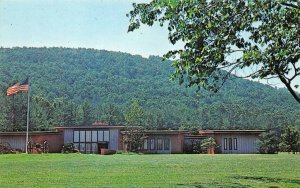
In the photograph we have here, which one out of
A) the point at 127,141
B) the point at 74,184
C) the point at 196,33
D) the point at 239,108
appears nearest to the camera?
the point at 196,33

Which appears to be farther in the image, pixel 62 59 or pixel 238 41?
pixel 62 59

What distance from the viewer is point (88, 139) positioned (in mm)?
53531

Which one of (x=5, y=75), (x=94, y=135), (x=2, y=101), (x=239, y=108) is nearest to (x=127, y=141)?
(x=94, y=135)

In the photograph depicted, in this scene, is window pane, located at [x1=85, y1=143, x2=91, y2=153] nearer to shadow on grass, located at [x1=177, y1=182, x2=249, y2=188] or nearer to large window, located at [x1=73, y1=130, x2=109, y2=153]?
large window, located at [x1=73, y1=130, x2=109, y2=153]

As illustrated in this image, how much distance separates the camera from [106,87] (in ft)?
295

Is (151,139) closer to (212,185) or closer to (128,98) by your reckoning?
(128,98)

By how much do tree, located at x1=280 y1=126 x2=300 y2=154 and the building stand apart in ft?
14.2

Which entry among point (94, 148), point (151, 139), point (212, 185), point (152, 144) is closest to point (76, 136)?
point (94, 148)

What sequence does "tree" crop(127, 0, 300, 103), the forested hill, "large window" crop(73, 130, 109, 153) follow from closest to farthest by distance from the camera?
"tree" crop(127, 0, 300, 103), "large window" crop(73, 130, 109, 153), the forested hill

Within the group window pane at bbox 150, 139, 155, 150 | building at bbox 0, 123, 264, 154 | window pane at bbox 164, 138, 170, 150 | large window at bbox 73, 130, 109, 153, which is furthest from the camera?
window pane at bbox 150, 139, 155, 150

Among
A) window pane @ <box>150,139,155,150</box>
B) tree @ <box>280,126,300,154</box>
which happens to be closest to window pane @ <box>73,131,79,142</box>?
window pane @ <box>150,139,155,150</box>

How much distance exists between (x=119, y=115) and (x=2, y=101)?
24.9 m

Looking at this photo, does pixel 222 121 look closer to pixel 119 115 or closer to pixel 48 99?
pixel 119 115

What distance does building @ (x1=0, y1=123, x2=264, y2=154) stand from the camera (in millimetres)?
52531
